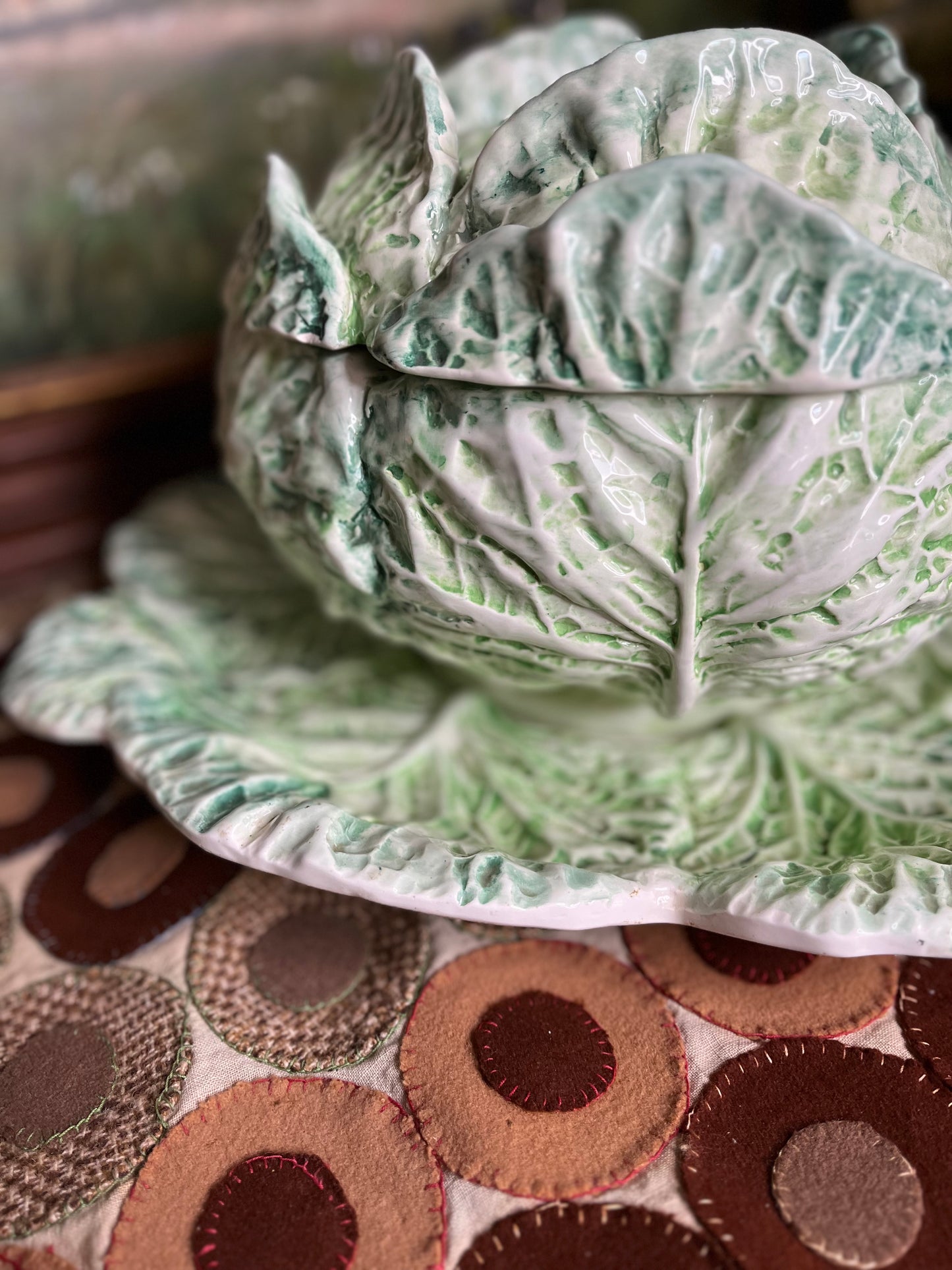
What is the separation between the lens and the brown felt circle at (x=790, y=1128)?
630 mm

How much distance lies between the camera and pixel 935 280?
2.01 feet

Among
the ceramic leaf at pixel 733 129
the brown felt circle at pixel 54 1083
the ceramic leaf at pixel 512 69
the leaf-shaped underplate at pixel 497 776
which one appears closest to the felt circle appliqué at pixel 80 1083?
the brown felt circle at pixel 54 1083

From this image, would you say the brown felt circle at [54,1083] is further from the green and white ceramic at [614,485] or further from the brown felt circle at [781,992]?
the brown felt circle at [781,992]

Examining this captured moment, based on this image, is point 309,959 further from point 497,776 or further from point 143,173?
point 143,173

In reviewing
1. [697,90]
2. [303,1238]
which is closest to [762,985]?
[303,1238]

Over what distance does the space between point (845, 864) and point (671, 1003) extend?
0.17 metres

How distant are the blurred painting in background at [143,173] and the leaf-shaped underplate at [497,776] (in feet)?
0.88

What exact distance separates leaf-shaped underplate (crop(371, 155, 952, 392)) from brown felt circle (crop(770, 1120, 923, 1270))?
19.8 inches

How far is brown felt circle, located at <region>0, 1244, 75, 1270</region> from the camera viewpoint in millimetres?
644

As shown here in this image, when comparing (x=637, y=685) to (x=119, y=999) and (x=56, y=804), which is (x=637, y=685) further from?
(x=56, y=804)

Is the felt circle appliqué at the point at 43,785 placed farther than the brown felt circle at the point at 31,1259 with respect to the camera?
Yes

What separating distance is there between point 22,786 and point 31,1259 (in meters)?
0.49

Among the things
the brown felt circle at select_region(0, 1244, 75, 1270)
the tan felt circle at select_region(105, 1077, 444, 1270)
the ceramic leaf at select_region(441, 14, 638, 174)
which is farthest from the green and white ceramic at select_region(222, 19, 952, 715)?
the brown felt circle at select_region(0, 1244, 75, 1270)

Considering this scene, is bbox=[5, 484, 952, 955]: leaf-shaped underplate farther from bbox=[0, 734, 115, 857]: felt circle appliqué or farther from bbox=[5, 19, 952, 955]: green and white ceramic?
bbox=[0, 734, 115, 857]: felt circle appliqué
